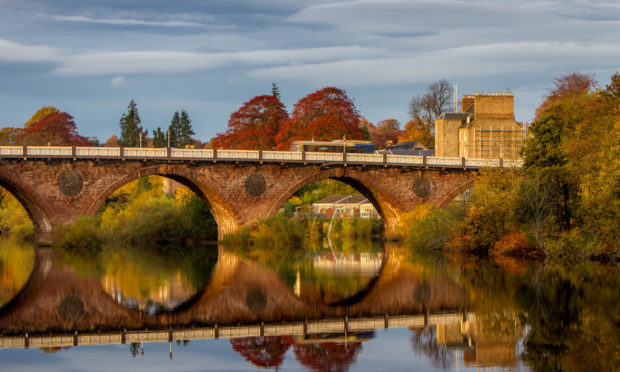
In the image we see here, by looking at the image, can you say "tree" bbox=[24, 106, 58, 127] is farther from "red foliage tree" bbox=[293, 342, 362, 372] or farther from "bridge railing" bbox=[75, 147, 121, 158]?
"red foliage tree" bbox=[293, 342, 362, 372]

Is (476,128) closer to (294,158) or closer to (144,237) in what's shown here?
(294,158)

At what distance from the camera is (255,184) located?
160ft

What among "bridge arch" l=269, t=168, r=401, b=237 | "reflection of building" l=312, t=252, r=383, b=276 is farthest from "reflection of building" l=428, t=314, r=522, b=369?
"bridge arch" l=269, t=168, r=401, b=237

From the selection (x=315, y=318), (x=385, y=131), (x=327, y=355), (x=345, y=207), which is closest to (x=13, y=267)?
(x=315, y=318)

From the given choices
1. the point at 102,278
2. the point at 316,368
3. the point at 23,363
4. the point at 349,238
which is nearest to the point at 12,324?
the point at 23,363

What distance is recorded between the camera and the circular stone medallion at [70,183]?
44.8m

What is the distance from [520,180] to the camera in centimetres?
3728

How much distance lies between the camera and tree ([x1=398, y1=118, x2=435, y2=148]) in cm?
8362

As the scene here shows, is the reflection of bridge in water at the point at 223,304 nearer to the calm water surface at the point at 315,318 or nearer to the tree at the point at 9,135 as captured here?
the calm water surface at the point at 315,318

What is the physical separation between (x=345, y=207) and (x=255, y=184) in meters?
17.4

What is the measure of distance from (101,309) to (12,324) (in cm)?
269

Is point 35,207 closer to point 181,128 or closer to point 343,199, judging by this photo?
point 343,199

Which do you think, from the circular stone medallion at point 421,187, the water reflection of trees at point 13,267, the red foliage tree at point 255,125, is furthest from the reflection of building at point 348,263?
the red foliage tree at point 255,125

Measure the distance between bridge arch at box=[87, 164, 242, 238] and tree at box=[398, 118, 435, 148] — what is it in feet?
123
